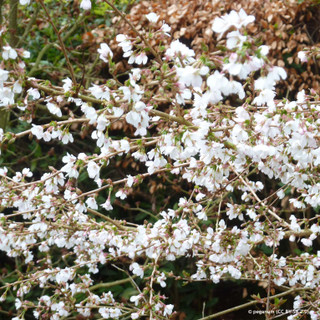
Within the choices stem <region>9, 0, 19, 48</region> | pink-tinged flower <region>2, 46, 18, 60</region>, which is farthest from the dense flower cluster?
stem <region>9, 0, 19, 48</region>

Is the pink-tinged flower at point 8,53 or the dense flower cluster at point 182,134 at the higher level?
the pink-tinged flower at point 8,53

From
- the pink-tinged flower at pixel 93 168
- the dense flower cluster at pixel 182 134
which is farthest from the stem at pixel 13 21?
the pink-tinged flower at pixel 93 168

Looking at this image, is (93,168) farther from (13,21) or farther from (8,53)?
(13,21)

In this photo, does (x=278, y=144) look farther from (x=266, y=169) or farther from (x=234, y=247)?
(x=234, y=247)

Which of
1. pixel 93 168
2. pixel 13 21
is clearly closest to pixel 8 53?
pixel 93 168

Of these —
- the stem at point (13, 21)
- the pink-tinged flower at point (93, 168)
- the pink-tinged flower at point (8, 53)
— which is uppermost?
the pink-tinged flower at point (8, 53)

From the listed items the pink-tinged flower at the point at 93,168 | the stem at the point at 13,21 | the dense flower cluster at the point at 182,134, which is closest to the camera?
the dense flower cluster at the point at 182,134

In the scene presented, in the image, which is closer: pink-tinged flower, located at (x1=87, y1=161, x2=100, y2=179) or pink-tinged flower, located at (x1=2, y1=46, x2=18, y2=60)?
pink-tinged flower, located at (x1=2, y1=46, x2=18, y2=60)

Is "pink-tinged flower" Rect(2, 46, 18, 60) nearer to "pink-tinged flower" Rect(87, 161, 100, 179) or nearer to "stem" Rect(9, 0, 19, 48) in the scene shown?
"pink-tinged flower" Rect(87, 161, 100, 179)

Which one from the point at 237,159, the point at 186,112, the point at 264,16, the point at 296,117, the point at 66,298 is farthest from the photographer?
the point at 264,16

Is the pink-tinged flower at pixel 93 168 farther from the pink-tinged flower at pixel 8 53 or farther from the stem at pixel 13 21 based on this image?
the stem at pixel 13 21

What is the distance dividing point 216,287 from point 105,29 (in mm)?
2600

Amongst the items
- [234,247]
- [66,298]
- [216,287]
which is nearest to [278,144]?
[234,247]

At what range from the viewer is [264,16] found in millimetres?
3488
